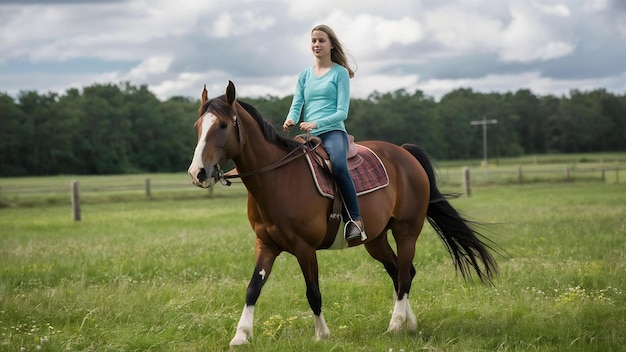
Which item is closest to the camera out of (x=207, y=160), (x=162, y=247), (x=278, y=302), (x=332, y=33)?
(x=207, y=160)

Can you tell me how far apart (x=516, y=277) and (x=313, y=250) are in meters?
4.14

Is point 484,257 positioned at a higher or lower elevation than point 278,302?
higher

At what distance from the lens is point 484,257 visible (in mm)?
8055

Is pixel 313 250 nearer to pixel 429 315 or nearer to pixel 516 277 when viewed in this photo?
pixel 429 315

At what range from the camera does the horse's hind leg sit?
6.94 m

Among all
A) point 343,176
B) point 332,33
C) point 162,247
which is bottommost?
point 162,247

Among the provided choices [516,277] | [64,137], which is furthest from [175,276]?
[64,137]

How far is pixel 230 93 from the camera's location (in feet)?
19.1

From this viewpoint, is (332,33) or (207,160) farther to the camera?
(332,33)

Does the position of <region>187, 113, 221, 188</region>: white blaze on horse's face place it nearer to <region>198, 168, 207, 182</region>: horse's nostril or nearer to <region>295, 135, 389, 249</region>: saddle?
<region>198, 168, 207, 182</region>: horse's nostril

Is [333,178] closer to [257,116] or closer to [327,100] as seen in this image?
[327,100]

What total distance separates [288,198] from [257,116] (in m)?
0.83

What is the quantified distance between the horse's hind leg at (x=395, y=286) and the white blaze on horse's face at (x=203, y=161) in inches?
99.3

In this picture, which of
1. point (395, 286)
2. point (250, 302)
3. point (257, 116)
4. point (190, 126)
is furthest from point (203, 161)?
point (190, 126)
